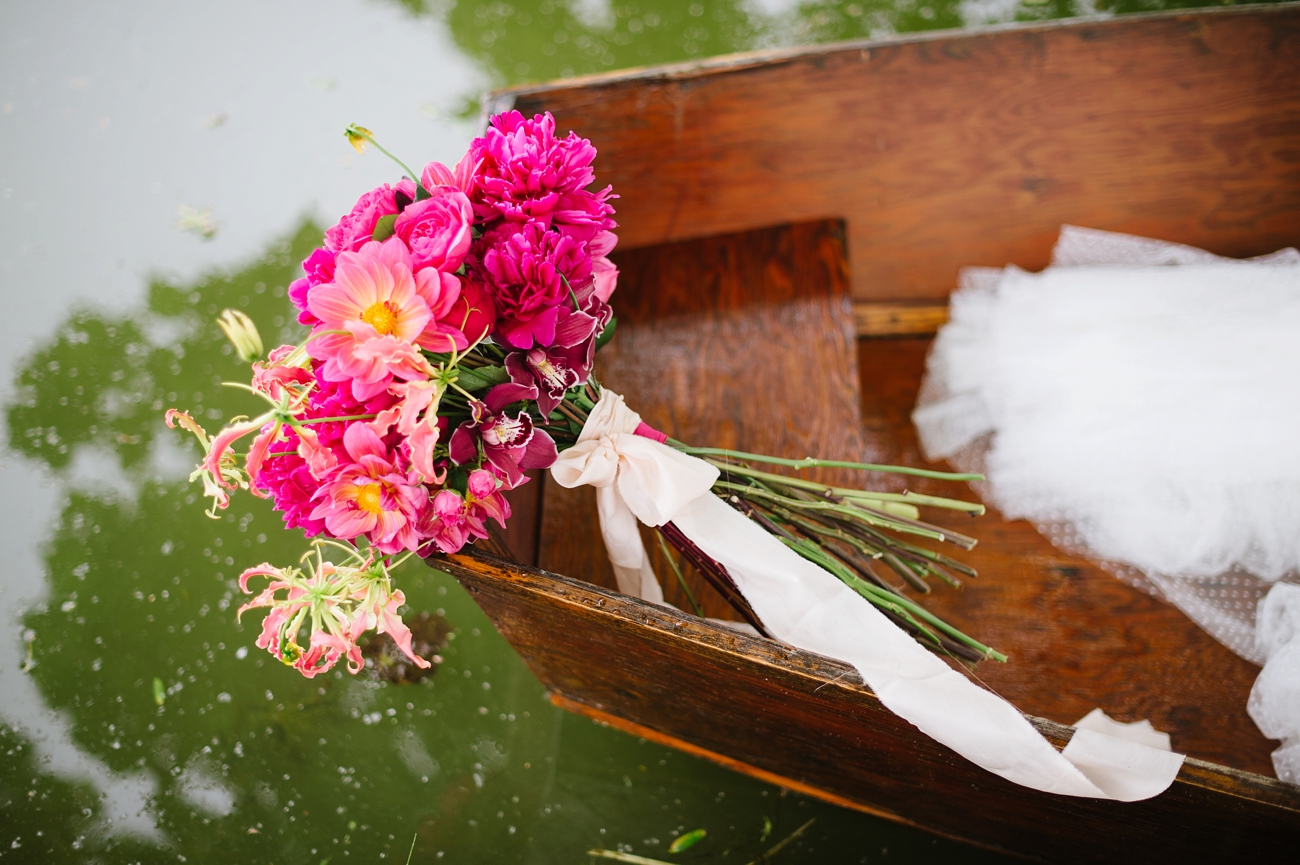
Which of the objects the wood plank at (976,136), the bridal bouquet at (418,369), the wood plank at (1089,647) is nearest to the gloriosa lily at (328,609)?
the bridal bouquet at (418,369)

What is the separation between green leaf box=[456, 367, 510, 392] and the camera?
27.5 inches

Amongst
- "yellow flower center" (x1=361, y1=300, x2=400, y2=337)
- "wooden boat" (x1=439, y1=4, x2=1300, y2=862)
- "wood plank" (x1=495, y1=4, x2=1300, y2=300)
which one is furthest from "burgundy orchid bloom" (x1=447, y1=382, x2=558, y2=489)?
"wood plank" (x1=495, y1=4, x2=1300, y2=300)

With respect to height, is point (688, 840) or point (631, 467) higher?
point (631, 467)

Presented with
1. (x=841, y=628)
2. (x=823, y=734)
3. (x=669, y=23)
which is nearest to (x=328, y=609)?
(x=841, y=628)

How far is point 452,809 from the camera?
4.75ft

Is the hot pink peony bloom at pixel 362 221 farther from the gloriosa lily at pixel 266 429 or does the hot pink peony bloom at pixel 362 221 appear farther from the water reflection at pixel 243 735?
the water reflection at pixel 243 735

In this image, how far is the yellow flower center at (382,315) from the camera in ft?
2.09

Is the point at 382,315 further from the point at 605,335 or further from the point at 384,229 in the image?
the point at 605,335

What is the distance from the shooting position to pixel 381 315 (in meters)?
0.64

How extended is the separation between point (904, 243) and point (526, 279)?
3.94 ft

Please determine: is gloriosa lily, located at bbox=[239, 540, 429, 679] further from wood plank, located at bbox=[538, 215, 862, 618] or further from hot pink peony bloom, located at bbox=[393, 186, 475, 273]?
wood plank, located at bbox=[538, 215, 862, 618]

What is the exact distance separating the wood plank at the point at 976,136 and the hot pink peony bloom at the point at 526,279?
2.27 ft

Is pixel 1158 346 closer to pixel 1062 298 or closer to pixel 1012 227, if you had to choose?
pixel 1062 298

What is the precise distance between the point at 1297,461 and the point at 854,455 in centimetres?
68
